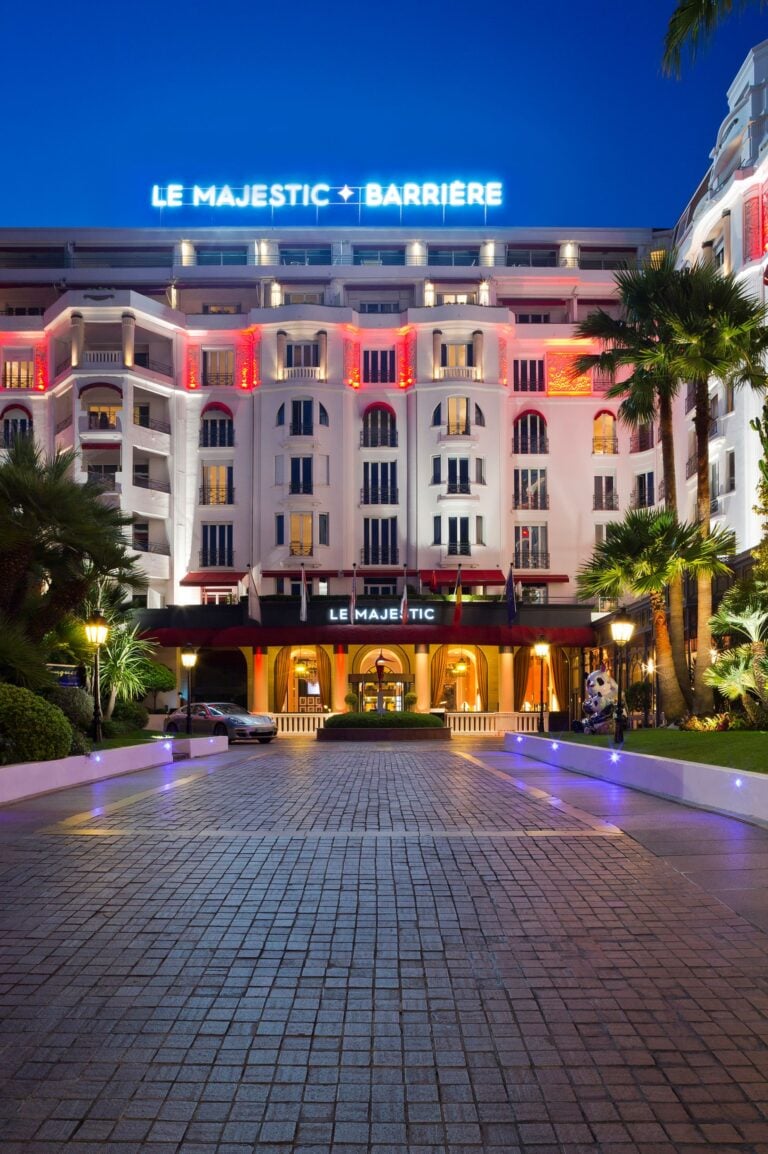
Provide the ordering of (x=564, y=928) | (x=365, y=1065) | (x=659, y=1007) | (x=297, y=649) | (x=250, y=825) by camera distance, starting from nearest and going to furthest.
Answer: (x=365, y=1065)
(x=659, y=1007)
(x=564, y=928)
(x=250, y=825)
(x=297, y=649)

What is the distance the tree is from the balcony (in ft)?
102

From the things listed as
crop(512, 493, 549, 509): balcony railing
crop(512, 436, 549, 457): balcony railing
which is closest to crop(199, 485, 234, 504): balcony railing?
crop(512, 493, 549, 509): balcony railing

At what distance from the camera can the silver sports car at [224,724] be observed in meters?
36.4

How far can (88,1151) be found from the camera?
3939 mm

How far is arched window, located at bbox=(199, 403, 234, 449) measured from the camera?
5322 centimetres

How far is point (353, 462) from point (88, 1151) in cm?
4919

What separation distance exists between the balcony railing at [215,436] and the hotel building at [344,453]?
0.26 feet

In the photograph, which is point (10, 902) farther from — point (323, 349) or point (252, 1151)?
point (323, 349)

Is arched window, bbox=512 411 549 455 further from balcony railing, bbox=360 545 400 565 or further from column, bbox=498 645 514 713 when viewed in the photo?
column, bbox=498 645 514 713

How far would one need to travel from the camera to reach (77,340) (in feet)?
167

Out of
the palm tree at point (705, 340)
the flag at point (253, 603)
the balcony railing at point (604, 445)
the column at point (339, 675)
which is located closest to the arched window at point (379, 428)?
the flag at point (253, 603)

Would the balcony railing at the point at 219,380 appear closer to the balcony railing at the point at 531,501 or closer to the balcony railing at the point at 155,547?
the balcony railing at the point at 155,547

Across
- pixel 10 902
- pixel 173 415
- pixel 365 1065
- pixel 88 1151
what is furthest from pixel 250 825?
pixel 173 415

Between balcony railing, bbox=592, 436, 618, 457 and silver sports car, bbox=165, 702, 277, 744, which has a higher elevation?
balcony railing, bbox=592, 436, 618, 457
